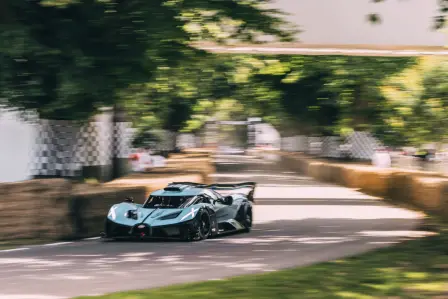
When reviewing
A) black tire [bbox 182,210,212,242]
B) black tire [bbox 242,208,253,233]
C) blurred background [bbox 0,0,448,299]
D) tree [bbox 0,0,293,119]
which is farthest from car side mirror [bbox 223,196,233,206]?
tree [bbox 0,0,293,119]

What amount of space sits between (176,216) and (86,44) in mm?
3463

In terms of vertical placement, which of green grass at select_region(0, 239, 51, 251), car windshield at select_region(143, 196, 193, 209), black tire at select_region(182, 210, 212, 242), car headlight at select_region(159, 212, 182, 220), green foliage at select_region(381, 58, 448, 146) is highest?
green foliage at select_region(381, 58, 448, 146)

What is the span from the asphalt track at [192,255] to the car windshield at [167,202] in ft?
2.37

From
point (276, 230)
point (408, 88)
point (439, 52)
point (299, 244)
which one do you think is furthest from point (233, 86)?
point (299, 244)

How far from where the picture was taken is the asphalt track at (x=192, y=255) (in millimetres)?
10148

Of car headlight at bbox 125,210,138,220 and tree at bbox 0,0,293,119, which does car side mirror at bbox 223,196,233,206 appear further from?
tree at bbox 0,0,293,119

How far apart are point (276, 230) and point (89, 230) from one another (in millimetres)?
3604

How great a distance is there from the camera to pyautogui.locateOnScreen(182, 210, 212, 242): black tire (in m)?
14.8

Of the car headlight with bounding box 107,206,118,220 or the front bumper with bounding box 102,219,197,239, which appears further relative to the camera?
the car headlight with bounding box 107,206,118,220

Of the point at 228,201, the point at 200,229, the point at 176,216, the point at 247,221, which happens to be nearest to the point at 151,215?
the point at 176,216

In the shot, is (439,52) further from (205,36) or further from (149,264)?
(149,264)

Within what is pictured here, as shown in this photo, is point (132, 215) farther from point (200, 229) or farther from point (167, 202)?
point (200, 229)

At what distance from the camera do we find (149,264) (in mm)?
11883

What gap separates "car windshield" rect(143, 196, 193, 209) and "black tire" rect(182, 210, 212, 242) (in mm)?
359
